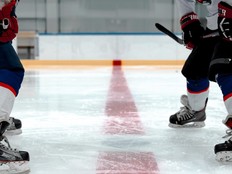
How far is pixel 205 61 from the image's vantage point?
1747mm

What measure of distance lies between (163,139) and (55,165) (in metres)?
0.48

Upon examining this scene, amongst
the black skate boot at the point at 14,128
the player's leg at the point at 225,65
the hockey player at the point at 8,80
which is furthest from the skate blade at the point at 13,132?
the player's leg at the point at 225,65

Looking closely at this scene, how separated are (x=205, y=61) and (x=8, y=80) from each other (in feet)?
2.63

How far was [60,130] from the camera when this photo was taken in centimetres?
178

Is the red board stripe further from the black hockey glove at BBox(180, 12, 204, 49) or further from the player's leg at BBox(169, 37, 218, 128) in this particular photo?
the black hockey glove at BBox(180, 12, 204, 49)

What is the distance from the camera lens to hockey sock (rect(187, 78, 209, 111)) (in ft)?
6.15

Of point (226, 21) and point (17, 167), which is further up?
point (226, 21)

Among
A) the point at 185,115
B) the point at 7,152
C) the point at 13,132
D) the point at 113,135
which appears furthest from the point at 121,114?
the point at 7,152

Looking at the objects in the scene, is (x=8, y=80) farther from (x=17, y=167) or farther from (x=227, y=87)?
(x=227, y=87)

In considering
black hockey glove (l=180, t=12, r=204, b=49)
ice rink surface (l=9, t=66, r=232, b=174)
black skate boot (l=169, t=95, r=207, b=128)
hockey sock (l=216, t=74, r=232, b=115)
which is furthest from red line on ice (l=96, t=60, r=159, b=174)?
black hockey glove (l=180, t=12, r=204, b=49)

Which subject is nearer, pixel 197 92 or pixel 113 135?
pixel 113 135

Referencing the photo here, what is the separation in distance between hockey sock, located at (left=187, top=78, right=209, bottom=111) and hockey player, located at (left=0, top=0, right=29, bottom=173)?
2.76 ft

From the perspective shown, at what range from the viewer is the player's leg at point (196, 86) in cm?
174

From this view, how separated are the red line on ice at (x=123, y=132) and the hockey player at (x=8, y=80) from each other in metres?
0.21
